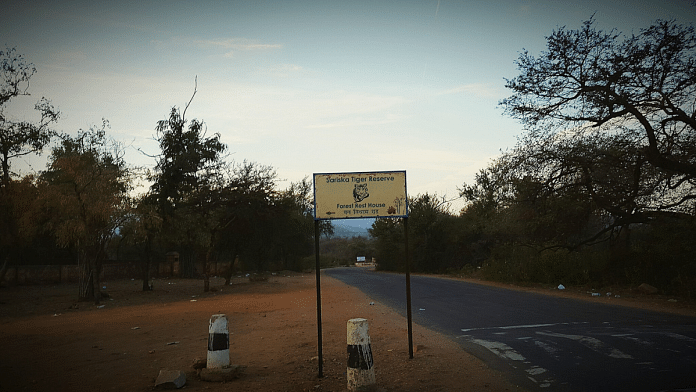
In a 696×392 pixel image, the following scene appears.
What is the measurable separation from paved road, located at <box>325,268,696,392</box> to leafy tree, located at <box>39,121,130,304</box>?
13093 mm

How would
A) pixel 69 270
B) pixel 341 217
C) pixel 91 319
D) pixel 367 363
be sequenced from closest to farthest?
pixel 367 363 → pixel 341 217 → pixel 91 319 → pixel 69 270

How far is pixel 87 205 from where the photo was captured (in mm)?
18516

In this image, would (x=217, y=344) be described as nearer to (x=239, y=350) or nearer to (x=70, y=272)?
(x=239, y=350)

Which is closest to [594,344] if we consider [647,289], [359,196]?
[359,196]

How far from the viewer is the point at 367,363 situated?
551 cm

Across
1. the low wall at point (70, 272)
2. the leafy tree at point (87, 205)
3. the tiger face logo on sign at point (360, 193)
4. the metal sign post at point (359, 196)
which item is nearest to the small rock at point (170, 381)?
the metal sign post at point (359, 196)

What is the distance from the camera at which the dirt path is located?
625 cm

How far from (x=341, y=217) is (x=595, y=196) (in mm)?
14053

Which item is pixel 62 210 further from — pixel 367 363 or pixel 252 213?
pixel 367 363

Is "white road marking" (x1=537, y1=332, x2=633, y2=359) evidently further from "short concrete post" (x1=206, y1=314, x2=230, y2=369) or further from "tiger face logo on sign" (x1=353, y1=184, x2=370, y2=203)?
"short concrete post" (x1=206, y1=314, x2=230, y2=369)

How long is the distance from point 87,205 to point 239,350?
13.3 m

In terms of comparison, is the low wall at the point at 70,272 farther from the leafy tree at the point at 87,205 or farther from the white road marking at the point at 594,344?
the white road marking at the point at 594,344

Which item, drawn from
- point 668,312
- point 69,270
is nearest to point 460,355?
point 668,312

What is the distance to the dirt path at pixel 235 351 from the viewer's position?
6.25m
